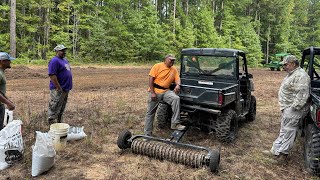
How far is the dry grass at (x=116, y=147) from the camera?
4.33 m

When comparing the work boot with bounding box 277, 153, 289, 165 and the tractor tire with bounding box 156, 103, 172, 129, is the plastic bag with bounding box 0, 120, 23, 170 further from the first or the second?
the work boot with bounding box 277, 153, 289, 165

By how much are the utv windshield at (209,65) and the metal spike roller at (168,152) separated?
2568mm

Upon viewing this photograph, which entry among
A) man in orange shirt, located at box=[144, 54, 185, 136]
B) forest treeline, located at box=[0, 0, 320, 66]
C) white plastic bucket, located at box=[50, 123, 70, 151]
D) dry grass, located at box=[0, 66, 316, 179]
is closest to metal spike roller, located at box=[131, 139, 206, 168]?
dry grass, located at box=[0, 66, 316, 179]

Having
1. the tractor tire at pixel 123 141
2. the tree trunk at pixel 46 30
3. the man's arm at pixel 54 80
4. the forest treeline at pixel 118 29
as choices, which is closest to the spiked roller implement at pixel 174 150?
the tractor tire at pixel 123 141

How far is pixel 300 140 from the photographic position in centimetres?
634

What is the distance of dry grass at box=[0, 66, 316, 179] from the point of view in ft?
14.2

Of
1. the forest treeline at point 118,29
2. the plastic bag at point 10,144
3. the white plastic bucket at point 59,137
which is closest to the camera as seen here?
the plastic bag at point 10,144

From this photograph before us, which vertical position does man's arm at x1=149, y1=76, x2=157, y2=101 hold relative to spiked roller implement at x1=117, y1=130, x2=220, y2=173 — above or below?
above

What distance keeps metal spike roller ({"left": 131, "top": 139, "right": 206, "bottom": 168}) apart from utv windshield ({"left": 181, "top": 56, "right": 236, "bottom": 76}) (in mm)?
2568

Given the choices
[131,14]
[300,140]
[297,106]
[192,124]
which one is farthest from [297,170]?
[131,14]

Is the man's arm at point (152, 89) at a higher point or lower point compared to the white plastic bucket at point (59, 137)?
higher

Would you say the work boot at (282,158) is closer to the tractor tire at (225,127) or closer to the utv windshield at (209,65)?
the tractor tire at (225,127)

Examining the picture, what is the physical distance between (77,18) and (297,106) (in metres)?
25.4

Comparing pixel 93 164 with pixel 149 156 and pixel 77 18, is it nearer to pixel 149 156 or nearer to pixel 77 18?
pixel 149 156
